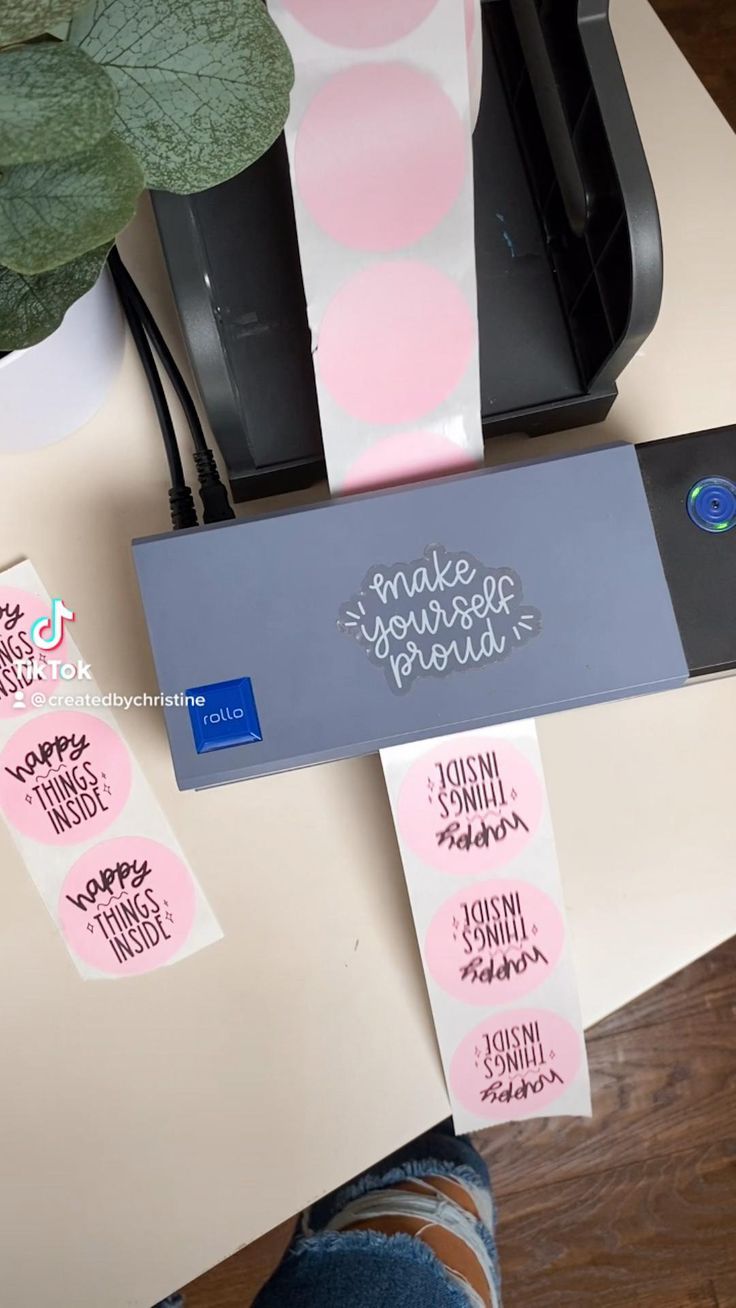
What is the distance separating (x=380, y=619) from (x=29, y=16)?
0.31 metres

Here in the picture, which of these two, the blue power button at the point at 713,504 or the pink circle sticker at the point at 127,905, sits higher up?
the blue power button at the point at 713,504

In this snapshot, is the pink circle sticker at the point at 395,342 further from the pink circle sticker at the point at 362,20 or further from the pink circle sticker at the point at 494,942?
the pink circle sticker at the point at 494,942

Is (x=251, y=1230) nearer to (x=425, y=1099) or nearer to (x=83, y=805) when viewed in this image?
(x=425, y=1099)

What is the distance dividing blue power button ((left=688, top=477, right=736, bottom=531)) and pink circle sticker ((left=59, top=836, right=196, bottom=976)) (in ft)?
1.27

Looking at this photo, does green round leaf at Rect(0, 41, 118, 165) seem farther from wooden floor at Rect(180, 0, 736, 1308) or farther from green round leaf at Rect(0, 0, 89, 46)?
wooden floor at Rect(180, 0, 736, 1308)

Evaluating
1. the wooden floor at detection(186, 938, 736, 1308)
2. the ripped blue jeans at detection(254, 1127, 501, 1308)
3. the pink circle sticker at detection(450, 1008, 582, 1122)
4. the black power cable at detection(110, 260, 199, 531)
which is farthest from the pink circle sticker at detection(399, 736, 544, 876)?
the wooden floor at detection(186, 938, 736, 1308)

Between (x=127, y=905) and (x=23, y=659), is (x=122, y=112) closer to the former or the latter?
(x=23, y=659)

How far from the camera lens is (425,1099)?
620mm

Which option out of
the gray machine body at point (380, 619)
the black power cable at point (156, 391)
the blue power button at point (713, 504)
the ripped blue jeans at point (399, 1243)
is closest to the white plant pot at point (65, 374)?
the black power cable at point (156, 391)

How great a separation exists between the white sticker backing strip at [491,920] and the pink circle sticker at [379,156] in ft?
0.96

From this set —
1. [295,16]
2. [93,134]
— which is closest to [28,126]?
[93,134]

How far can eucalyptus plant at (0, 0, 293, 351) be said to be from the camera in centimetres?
31

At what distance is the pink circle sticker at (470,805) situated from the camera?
0.57 metres

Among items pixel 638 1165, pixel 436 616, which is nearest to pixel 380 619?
pixel 436 616
